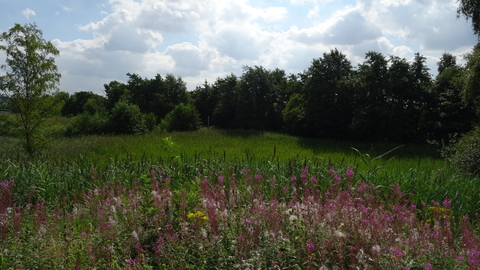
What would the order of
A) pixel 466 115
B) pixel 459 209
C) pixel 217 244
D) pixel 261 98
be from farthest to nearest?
pixel 261 98, pixel 466 115, pixel 459 209, pixel 217 244

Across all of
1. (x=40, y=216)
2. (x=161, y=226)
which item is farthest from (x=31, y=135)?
(x=161, y=226)

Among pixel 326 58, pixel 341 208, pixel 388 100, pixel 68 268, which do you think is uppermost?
pixel 326 58

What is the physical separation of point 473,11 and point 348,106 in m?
10.1

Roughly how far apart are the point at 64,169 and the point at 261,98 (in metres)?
24.3

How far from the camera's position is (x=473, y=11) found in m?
15.0

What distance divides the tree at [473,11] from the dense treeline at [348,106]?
6.06ft

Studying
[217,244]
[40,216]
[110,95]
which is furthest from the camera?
[110,95]

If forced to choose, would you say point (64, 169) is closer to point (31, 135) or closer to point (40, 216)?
point (40, 216)

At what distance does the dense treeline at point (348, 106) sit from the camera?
21.1m

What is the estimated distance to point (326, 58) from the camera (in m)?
24.5

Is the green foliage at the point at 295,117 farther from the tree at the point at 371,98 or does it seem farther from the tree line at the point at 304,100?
the tree at the point at 371,98

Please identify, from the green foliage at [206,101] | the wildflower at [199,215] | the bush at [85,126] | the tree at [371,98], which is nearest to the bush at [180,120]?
the bush at [85,126]

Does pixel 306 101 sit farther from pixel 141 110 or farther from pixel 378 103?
pixel 141 110

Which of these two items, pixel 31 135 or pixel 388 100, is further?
pixel 388 100
